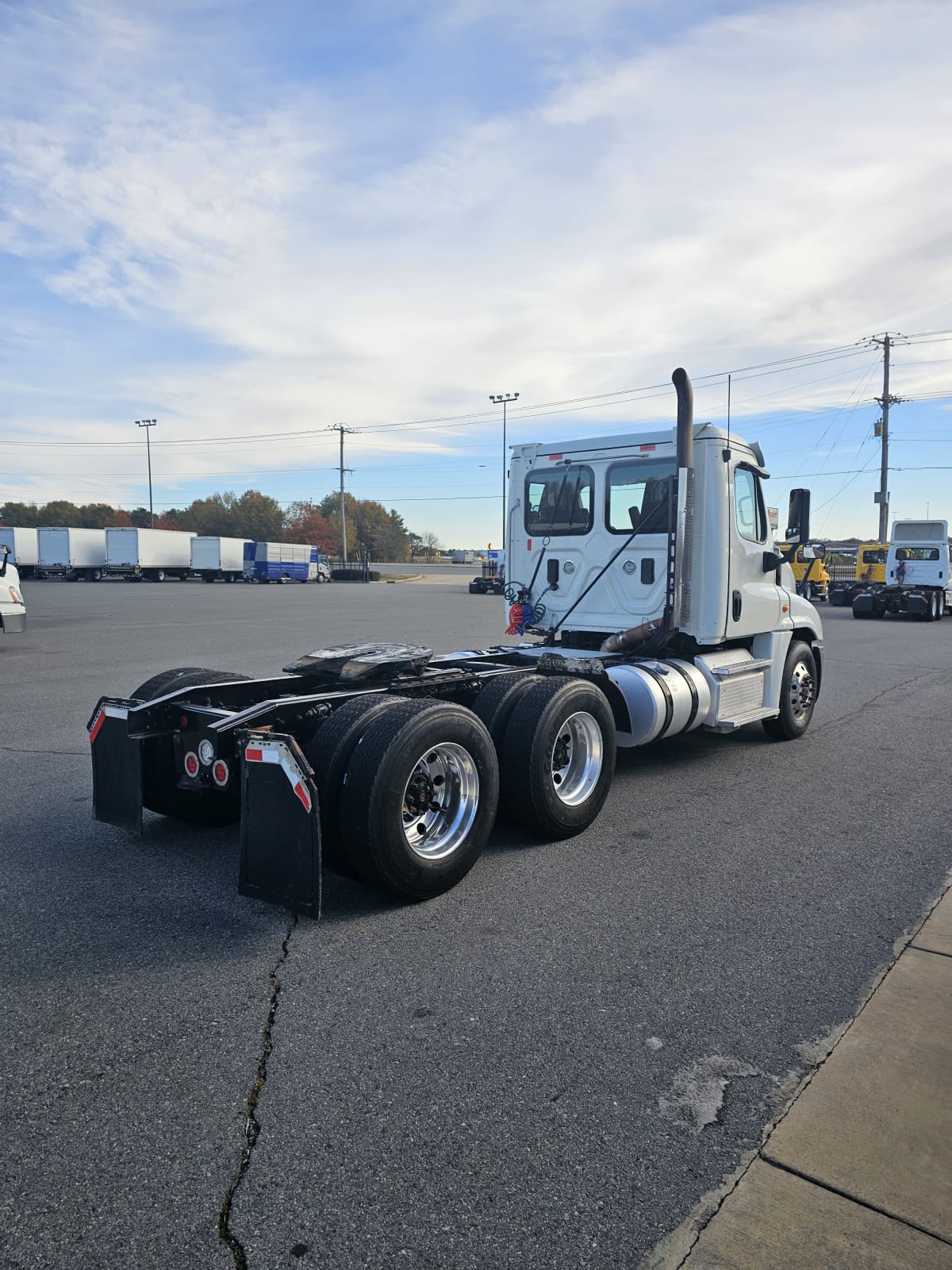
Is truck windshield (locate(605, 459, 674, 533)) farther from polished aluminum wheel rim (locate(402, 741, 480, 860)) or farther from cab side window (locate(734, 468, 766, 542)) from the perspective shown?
polished aluminum wheel rim (locate(402, 741, 480, 860))

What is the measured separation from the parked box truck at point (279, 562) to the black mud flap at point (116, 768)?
192 feet

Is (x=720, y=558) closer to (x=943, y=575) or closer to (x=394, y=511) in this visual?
(x=943, y=575)

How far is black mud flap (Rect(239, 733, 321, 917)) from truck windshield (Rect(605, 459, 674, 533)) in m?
4.37

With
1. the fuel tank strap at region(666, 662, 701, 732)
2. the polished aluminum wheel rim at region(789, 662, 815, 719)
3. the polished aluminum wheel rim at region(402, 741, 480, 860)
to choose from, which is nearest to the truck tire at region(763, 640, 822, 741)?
the polished aluminum wheel rim at region(789, 662, 815, 719)

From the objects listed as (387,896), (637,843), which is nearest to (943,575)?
(637,843)

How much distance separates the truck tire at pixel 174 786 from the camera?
17.2ft

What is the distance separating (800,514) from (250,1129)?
690cm

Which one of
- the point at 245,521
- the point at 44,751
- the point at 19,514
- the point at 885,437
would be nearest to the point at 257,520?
the point at 245,521

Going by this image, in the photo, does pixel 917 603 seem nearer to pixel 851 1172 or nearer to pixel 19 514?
pixel 851 1172

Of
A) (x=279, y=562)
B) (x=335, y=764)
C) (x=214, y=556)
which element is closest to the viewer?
(x=335, y=764)

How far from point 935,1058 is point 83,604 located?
30.8m

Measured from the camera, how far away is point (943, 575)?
2605 centimetres

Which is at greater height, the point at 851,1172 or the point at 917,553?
the point at 917,553

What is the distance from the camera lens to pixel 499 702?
5570 millimetres
